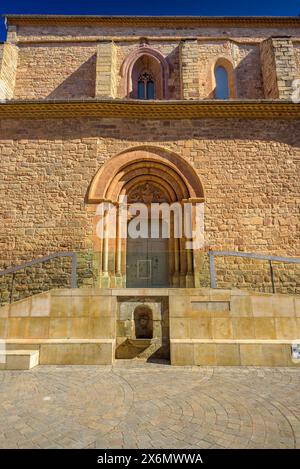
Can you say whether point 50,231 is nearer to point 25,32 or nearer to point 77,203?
point 77,203

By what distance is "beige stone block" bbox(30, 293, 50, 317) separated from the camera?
5.39m

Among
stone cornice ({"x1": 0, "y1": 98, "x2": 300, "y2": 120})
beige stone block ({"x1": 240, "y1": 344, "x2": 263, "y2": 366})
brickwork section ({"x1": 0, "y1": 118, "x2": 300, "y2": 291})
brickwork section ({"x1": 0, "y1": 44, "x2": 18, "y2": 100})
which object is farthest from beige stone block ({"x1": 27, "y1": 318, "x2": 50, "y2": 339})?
brickwork section ({"x1": 0, "y1": 44, "x2": 18, "y2": 100})

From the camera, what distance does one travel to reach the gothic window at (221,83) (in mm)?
12979

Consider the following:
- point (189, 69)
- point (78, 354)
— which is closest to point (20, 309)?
point (78, 354)

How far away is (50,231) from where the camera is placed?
334 inches

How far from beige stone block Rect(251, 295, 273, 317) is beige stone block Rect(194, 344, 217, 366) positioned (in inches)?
44.0

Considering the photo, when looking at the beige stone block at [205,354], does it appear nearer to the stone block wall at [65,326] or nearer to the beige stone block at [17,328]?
the stone block wall at [65,326]

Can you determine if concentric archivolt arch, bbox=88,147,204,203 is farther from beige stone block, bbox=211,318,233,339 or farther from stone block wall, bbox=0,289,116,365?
beige stone block, bbox=211,318,233,339

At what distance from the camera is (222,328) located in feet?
17.2

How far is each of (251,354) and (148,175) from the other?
6.30 metres

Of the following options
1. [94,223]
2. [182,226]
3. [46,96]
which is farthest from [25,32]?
[182,226]

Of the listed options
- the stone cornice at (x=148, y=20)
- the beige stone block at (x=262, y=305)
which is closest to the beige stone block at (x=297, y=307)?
the beige stone block at (x=262, y=305)

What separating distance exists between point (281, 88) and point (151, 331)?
37.1 ft

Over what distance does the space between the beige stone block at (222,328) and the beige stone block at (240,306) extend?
0.70 ft
